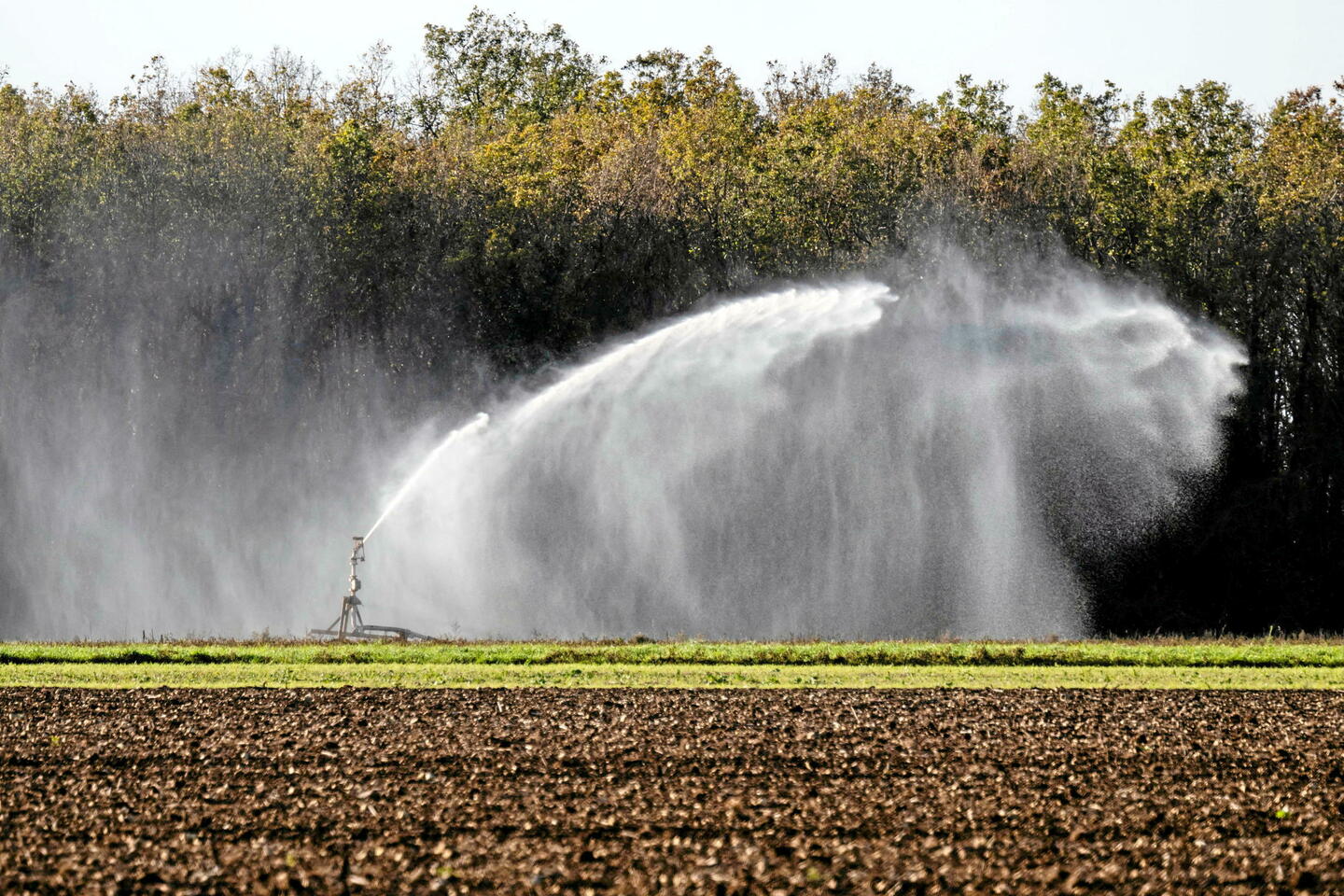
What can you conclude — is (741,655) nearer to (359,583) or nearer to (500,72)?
(359,583)

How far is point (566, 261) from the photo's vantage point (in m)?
46.1

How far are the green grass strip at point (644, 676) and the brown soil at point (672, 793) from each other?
2.12 meters

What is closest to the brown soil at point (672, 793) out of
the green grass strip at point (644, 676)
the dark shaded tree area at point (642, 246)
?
the green grass strip at point (644, 676)

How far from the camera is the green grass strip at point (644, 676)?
2372cm

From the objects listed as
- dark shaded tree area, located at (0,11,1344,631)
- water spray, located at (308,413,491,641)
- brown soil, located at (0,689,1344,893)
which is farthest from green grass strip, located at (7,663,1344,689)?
dark shaded tree area, located at (0,11,1344,631)

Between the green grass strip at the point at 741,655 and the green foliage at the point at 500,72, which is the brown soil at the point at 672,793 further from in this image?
the green foliage at the point at 500,72

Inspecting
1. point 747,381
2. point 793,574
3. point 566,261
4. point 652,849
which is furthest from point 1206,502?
point 652,849

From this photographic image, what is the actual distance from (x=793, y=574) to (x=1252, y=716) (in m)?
22.0

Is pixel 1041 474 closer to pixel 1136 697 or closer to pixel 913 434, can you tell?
pixel 913 434

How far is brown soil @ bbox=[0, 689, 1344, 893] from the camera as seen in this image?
11633 millimetres

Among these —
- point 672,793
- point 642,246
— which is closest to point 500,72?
point 642,246

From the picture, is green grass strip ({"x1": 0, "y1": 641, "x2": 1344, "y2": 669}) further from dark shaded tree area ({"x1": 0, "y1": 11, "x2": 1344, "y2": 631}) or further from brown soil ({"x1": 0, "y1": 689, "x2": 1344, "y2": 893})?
dark shaded tree area ({"x1": 0, "y1": 11, "x2": 1344, "y2": 631})

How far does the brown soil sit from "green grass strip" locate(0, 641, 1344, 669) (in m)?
5.79

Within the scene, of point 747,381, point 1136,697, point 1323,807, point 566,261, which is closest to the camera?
point 1323,807
